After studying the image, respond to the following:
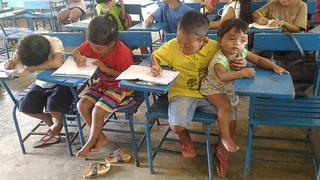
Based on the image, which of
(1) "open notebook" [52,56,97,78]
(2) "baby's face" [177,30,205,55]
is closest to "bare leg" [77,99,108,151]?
(1) "open notebook" [52,56,97,78]

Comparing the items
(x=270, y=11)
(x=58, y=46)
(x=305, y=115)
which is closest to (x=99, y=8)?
(x=58, y=46)

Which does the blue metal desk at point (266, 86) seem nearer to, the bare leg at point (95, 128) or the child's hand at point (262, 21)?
the bare leg at point (95, 128)

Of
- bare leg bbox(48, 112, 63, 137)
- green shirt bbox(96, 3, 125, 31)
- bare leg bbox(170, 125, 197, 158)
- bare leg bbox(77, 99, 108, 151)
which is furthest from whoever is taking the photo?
green shirt bbox(96, 3, 125, 31)

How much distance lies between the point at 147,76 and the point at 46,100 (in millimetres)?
978

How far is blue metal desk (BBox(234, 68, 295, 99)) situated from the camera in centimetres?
157

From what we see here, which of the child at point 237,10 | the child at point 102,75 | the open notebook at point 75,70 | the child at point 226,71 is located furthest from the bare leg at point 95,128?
the child at point 237,10

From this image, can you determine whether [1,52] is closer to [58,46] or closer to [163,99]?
[58,46]

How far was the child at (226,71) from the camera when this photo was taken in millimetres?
1878

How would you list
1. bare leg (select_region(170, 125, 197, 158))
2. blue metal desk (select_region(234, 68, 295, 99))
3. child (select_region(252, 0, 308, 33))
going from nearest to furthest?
blue metal desk (select_region(234, 68, 295, 99)) → bare leg (select_region(170, 125, 197, 158)) → child (select_region(252, 0, 308, 33))

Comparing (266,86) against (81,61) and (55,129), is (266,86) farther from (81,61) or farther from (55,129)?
(55,129)

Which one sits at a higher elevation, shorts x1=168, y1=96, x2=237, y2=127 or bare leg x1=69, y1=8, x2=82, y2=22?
bare leg x1=69, y1=8, x2=82, y2=22

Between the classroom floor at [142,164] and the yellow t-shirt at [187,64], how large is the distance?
563 millimetres

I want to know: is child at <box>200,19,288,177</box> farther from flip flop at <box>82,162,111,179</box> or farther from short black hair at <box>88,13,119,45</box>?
→ flip flop at <box>82,162,111,179</box>

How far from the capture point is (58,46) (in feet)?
7.98
